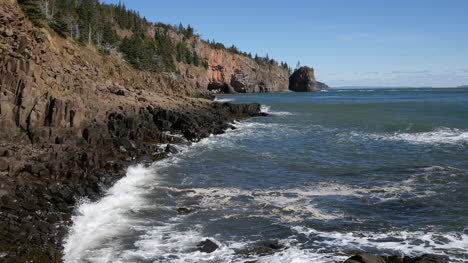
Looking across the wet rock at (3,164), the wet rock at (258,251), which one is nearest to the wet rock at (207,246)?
the wet rock at (258,251)

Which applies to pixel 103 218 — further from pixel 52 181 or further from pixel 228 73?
pixel 228 73

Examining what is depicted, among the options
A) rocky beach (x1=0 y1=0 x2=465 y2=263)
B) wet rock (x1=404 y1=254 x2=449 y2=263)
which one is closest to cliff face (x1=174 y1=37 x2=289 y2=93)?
rocky beach (x1=0 y1=0 x2=465 y2=263)

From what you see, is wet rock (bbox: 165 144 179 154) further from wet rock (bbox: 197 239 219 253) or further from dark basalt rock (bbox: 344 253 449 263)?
dark basalt rock (bbox: 344 253 449 263)

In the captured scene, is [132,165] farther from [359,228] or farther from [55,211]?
[359,228]

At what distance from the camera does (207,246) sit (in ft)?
40.8

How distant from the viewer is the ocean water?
12445mm

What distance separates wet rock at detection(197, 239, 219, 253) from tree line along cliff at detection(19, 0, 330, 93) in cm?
3377

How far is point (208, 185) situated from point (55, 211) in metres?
7.61

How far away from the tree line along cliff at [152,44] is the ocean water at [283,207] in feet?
90.1

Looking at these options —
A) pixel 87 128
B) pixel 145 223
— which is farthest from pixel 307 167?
pixel 87 128

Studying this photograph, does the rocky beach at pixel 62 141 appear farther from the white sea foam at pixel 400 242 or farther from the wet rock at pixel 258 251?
the white sea foam at pixel 400 242

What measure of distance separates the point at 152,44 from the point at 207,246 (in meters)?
101

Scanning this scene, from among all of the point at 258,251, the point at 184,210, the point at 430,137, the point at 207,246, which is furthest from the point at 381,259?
the point at 430,137

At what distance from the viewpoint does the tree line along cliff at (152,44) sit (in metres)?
64.8
